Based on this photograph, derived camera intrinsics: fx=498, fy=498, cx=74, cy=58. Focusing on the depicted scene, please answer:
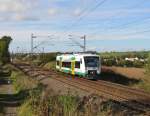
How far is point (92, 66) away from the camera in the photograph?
53.2m

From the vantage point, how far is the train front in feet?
174

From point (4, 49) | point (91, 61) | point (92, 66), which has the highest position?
point (4, 49)

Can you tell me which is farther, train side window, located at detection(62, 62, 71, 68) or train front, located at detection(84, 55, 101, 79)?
train side window, located at detection(62, 62, 71, 68)

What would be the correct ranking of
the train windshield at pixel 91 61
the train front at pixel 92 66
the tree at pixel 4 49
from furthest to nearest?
the tree at pixel 4 49 < the train windshield at pixel 91 61 < the train front at pixel 92 66

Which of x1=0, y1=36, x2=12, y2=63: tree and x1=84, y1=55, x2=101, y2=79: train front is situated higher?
x1=0, y1=36, x2=12, y2=63: tree

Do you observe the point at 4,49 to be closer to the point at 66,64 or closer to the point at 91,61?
the point at 66,64

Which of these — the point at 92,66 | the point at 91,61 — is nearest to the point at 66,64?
the point at 91,61

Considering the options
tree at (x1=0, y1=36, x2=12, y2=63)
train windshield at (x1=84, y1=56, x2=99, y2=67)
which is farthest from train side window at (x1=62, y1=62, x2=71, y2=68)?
tree at (x1=0, y1=36, x2=12, y2=63)

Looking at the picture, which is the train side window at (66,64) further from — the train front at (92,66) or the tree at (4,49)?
the tree at (4,49)

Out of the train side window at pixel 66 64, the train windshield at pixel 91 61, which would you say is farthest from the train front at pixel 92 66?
the train side window at pixel 66 64

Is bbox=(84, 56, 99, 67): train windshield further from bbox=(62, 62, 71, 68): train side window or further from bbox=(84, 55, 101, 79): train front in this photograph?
bbox=(62, 62, 71, 68): train side window

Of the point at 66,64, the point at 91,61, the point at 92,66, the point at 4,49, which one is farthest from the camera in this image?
the point at 4,49

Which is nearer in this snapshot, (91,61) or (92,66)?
(92,66)

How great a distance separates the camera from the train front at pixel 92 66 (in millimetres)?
53031
